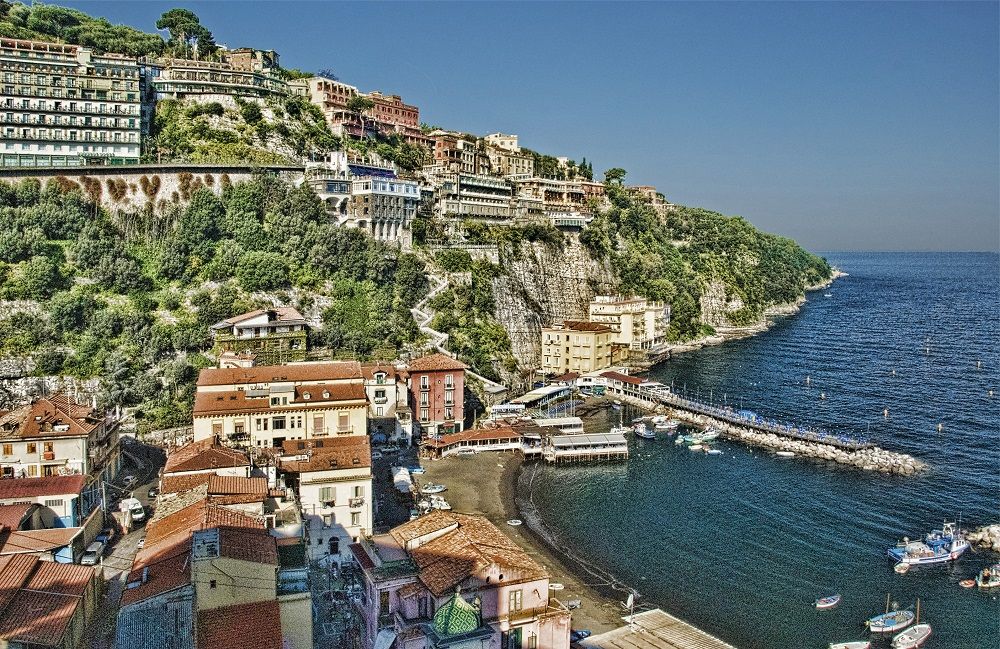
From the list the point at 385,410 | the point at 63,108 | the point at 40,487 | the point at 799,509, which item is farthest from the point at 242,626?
the point at 63,108

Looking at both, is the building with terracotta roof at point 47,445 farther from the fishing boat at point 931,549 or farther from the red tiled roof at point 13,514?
the fishing boat at point 931,549

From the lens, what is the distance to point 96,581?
2236cm

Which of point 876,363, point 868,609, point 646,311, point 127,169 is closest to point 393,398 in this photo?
point 868,609

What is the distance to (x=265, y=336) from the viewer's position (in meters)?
49.9

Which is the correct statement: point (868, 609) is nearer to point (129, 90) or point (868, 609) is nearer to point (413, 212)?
point (413, 212)

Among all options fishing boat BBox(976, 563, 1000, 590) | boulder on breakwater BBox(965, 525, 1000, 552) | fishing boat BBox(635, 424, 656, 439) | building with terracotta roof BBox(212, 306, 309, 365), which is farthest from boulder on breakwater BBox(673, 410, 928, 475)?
building with terracotta roof BBox(212, 306, 309, 365)

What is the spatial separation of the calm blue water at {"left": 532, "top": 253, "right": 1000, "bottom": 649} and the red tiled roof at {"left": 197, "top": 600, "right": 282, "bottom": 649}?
1494 cm

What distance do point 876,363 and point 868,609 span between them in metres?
49.3

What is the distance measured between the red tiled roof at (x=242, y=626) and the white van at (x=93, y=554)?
10167 mm

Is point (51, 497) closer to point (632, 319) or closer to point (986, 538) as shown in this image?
point (986, 538)

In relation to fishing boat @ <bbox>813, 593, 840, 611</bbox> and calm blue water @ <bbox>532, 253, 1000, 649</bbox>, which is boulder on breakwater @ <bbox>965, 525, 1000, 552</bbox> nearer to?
calm blue water @ <bbox>532, 253, 1000, 649</bbox>

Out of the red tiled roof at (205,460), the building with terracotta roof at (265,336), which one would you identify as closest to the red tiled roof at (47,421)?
the red tiled roof at (205,460)

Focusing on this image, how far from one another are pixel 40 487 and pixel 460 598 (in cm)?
1881

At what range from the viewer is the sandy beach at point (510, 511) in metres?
27.2
